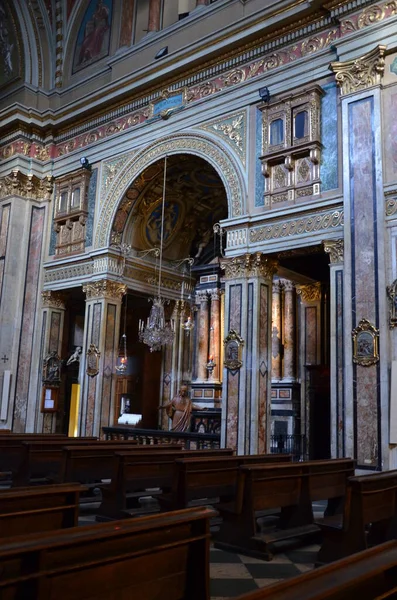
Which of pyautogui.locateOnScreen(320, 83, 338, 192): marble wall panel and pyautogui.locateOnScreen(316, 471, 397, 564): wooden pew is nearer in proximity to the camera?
pyautogui.locateOnScreen(316, 471, 397, 564): wooden pew

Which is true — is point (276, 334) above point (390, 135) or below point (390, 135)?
below

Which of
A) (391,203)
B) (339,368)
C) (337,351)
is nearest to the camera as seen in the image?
(391,203)

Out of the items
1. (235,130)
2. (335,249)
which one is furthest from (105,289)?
(335,249)

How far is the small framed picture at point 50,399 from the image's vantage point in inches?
608

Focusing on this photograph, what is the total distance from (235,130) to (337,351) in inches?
217

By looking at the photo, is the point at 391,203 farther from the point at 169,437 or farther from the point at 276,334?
the point at 276,334

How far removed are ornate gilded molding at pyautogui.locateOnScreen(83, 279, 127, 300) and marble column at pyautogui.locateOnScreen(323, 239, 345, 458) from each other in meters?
6.28

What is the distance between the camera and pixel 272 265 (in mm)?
11750

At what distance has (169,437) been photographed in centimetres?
1217

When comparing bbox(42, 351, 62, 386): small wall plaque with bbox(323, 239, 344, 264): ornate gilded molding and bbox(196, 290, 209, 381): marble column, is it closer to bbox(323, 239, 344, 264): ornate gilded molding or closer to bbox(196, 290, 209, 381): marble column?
bbox(196, 290, 209, 381): marble column

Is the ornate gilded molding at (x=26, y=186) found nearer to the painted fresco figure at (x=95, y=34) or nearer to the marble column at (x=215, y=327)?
the painted fresco figure at (x=95, y=34)

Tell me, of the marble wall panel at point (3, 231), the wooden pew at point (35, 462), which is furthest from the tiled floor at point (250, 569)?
the marble wall panel at point (3, 231)

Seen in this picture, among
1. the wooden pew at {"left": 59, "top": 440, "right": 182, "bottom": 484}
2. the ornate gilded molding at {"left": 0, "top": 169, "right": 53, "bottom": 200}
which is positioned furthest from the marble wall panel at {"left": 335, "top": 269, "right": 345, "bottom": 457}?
the ornate gilded molding at {"left": 0, "top": 169, "right": 53, "bottom": 200}

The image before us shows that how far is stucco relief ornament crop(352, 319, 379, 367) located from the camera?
9.14 metres
